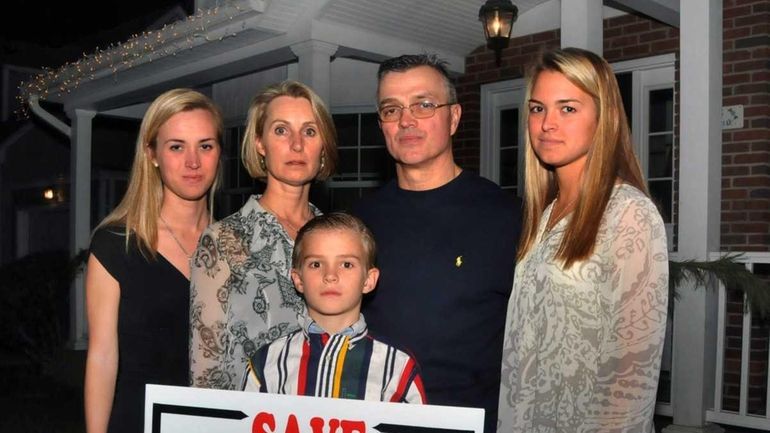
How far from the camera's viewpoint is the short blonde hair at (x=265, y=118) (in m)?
2.58

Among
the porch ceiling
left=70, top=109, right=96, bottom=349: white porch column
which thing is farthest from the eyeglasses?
left=70, top=109, right=96, bottom=349: white porch column

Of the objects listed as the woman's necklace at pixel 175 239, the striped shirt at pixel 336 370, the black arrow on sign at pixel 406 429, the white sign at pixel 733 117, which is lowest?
the black arrow on sign at pixel 406 429

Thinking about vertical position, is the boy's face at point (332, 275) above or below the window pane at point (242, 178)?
below

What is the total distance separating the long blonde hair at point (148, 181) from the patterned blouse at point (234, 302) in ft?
1.04

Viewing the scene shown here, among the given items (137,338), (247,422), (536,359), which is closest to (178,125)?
(137,338)

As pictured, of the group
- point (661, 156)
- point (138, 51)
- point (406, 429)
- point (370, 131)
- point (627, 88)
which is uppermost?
point (138, 51)

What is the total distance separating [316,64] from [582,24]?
2269 mm

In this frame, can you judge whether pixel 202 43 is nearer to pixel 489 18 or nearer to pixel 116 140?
pixel 489 18

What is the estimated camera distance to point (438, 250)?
2.55 meters

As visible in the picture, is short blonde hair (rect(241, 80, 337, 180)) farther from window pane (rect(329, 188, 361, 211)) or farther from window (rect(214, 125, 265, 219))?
window (rect(214, 125, 265, 219))

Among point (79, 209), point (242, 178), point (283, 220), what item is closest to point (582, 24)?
point (283, 220)

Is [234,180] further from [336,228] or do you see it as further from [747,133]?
[336,228]

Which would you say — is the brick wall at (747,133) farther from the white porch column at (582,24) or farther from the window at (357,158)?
the window at (357,158)

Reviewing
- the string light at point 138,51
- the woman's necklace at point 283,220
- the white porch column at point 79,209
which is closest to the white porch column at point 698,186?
the woman's necklace at point 283,220
